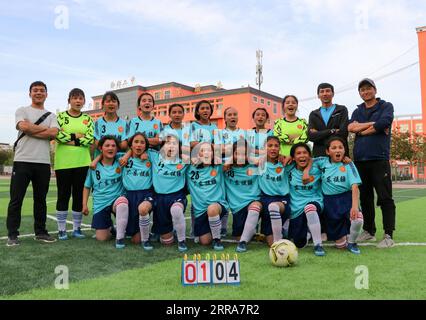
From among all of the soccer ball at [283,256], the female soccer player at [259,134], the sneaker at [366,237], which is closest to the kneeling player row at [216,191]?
the female soccer player at [259,134]

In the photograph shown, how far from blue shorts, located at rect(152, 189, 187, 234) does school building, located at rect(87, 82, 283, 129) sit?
1679 inches

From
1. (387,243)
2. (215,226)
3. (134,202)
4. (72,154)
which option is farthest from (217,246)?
(72,154)

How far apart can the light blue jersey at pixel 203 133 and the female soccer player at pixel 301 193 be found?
105 cm

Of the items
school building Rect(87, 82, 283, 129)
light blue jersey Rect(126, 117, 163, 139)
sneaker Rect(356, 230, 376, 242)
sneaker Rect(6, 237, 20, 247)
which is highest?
school building Rect(87, 82, 283, 129)

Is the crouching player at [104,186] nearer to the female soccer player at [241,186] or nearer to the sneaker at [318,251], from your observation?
the female soccer player at [241,186]

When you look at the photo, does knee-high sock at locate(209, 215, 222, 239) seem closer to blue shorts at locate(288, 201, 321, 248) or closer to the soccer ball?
blue shorts at locate(288, 201, 321, 248)

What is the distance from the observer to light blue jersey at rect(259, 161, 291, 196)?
4941 mm

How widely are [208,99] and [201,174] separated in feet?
162

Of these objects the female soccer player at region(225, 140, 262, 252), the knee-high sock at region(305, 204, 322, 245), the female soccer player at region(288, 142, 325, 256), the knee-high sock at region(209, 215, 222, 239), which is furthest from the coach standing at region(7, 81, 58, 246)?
the knee-high sock at region(305, 204, 322, 245)

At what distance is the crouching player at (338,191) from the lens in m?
4.72
